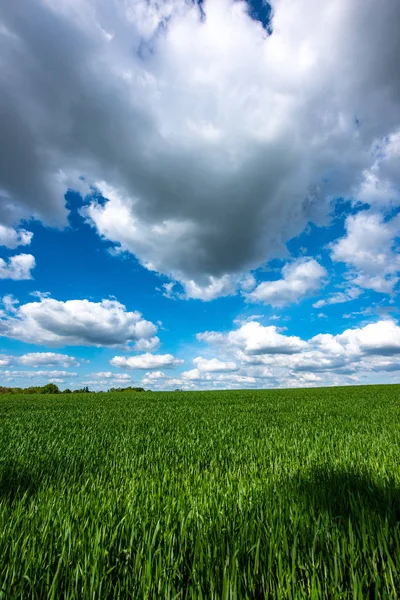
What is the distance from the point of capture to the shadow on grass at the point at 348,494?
9.14 feet

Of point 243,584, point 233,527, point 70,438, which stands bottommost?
point 243,584

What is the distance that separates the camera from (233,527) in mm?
2525

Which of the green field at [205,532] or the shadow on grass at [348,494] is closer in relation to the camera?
the green field at [205,532]

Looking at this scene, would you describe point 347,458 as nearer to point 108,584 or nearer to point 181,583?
point 181,583

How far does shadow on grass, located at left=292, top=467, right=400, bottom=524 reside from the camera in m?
2.79

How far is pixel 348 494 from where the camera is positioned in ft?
11.0

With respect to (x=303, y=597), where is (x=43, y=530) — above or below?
above

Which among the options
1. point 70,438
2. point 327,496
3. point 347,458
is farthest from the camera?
point 70,438

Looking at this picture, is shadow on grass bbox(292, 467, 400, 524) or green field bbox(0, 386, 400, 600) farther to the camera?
shadow on grass bbox(292, 467, 400, 524)

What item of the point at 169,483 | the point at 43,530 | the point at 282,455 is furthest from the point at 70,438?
the point at 43,530

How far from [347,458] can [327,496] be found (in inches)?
91.6

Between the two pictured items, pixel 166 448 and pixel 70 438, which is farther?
pixel 70 438

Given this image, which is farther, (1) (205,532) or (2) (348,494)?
(2) (348,494)

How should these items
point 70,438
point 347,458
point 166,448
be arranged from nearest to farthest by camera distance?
1. point 347,458
2. point 166,448
3. point 70,438
